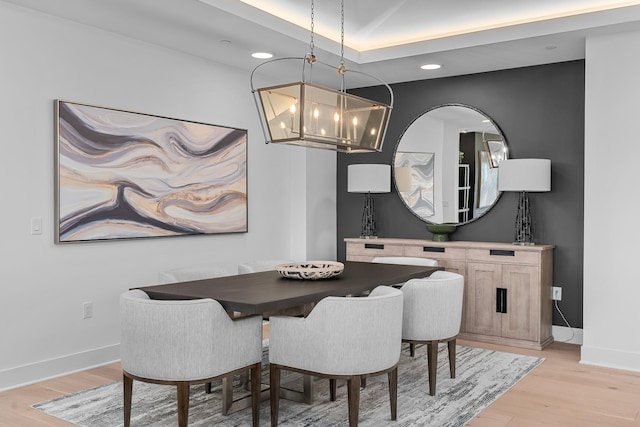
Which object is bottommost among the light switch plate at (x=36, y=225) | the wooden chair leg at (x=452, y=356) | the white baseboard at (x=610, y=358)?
the white baseboard at (x=610, y=358)

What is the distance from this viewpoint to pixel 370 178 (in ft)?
19.3

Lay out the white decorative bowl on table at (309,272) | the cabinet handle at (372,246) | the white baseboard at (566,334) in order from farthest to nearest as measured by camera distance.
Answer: the cabinet handle at (372,246) < the white baseboard at (566,334) < the white decorative bowl on table at (309,272)

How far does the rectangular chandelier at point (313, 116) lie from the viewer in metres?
3.36

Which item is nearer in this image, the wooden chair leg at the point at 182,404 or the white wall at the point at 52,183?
the wooden chair leg at the point at 182,404

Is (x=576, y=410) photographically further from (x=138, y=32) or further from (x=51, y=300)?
(x=138, y=32)

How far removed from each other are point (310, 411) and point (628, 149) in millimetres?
2957

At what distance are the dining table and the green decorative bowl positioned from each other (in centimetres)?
A: 142

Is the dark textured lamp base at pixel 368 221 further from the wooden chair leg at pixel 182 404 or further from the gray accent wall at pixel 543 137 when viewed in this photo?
the wooden chair leg at pixel 182 404

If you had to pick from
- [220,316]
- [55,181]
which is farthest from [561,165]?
[55,181]

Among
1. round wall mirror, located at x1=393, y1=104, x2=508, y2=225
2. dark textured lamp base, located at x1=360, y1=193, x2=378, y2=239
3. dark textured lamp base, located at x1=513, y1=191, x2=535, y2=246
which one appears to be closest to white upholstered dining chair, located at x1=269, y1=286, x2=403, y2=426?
dark textured lamp base, located at x1=513, y1=191, x2=535, y2=246

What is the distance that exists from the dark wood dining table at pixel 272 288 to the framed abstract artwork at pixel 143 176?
3.69ft

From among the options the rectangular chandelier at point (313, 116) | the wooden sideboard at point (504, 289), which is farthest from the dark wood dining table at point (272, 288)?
the wooden sideboard at point (504, 289)

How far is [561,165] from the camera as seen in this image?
520cm

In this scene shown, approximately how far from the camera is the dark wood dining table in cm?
301
